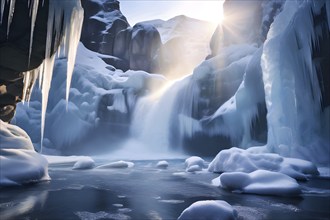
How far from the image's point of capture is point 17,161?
880 cm

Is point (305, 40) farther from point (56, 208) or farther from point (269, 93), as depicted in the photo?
point (56, 208)

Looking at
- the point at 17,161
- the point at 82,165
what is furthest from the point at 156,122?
the point at 17,161

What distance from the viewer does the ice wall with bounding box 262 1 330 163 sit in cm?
1441

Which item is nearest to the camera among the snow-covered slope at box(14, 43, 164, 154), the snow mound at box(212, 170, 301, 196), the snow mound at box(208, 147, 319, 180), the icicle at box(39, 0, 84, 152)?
the snow mound at box(212, 170, 301, 196)

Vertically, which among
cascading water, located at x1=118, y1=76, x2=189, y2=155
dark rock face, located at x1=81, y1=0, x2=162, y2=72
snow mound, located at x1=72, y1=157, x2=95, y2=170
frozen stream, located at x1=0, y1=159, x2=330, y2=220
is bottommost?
snow mound, located at x1=72, y1=157, x2=95, y2=170

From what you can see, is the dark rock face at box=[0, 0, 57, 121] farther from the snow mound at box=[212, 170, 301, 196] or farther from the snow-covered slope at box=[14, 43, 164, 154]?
the snow-covered slope at box=[14, 43, 164, 154]

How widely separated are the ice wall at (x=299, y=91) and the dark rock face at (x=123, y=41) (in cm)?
3456

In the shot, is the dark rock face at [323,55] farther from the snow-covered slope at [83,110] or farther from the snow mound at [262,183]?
the snow-covered slope at [83,110]

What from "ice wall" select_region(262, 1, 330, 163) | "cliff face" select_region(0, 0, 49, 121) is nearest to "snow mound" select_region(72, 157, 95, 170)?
"cliff face" select_region(0, 0, 49, 121)

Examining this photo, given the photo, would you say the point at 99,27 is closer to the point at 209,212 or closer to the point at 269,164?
the point at 269,164

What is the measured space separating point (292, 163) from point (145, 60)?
1564 inches

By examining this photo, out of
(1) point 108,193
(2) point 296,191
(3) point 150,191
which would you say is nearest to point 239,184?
(2) point 296,191

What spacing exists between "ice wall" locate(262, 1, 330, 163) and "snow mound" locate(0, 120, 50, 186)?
1160 cm

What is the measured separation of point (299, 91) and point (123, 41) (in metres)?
38.7
